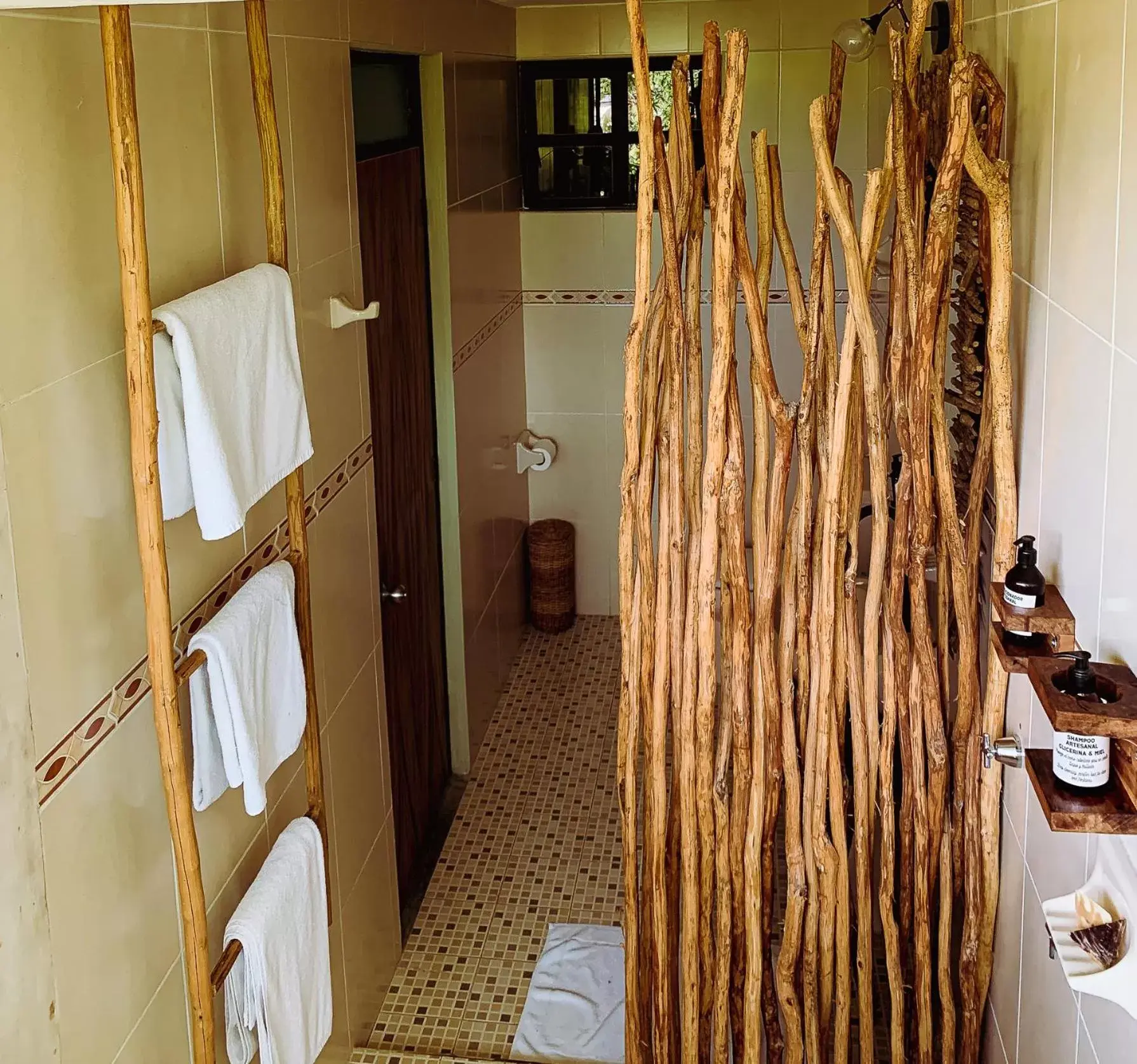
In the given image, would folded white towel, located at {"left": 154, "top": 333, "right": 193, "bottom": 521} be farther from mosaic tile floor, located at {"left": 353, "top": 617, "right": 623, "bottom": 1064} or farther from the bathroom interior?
mosaic tile floor, located at {"left": 353, "top": 617, "right": 623, "bottom": 1064}

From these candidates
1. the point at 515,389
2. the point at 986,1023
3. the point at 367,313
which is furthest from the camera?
the point at 515,389

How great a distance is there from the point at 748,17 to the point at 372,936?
126 inches

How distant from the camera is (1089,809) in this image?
4.46ft

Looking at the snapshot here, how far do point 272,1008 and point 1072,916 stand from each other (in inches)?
45.9

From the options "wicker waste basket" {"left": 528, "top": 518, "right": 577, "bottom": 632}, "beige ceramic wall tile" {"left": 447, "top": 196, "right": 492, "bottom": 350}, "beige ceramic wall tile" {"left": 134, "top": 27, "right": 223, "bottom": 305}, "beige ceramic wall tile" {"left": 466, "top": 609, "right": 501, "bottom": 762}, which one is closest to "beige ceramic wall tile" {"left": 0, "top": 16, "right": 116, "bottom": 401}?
"beige ceramic wall tile" {"left": 134, "top": 27, "right": 223, "bottom": 305}

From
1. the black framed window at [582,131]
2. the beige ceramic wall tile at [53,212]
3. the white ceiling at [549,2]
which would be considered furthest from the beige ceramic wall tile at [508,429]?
the beige ceramic wall tile at [53,212]

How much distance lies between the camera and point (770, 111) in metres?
4.36

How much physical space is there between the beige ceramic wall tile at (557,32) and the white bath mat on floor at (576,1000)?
9.82ft

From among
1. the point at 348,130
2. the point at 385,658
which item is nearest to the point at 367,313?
the point at 348,130

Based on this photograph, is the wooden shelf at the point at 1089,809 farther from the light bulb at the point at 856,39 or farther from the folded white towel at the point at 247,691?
the light bulb at the point at 856,39

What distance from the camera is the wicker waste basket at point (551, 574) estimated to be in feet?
16.1

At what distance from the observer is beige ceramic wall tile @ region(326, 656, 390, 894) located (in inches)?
100

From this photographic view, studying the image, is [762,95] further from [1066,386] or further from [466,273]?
[1066,386]

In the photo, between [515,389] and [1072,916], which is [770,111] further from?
[1072,916]
